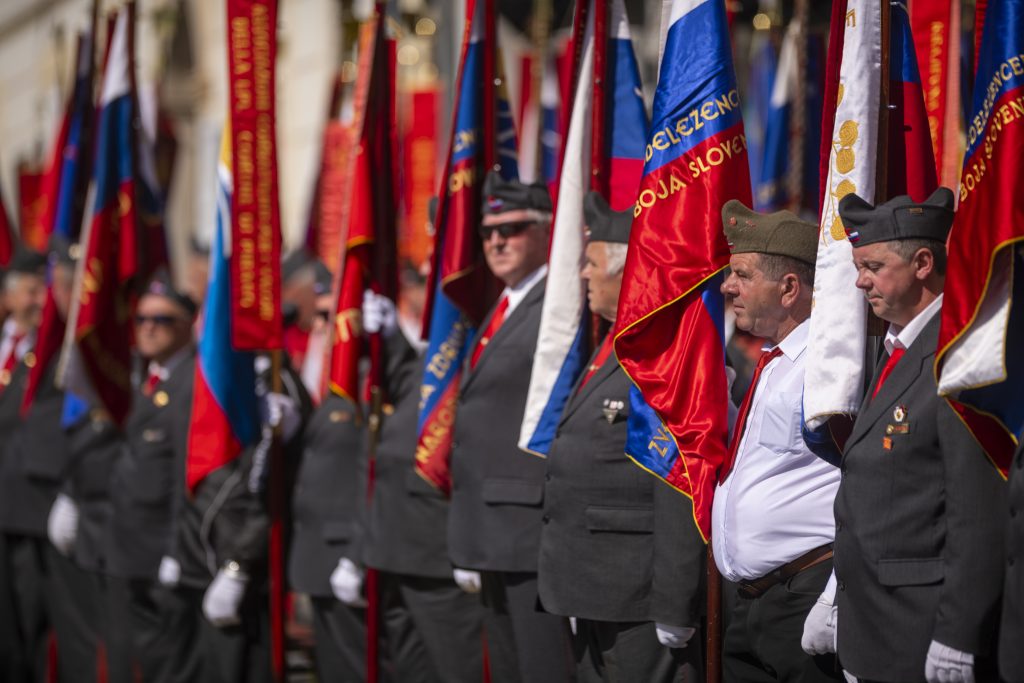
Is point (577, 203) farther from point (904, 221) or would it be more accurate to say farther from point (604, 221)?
point (904, 221)

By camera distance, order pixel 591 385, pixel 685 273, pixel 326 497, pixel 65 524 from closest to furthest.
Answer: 1. pixel 685 273
2. pixel 591 385
3. pixel 326 497
4. pixel 65 524

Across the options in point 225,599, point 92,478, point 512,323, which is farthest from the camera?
point 92,478

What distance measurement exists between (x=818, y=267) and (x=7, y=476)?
564cm

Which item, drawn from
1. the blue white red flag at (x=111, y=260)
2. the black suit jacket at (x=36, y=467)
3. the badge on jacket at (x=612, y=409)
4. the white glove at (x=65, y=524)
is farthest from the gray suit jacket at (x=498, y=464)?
the black suit jacket at (x=36, y=467)

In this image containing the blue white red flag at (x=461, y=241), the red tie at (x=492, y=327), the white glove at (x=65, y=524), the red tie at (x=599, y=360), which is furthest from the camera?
the white glove at (x=65, y=524)

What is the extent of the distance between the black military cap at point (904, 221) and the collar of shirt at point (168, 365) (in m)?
4.10

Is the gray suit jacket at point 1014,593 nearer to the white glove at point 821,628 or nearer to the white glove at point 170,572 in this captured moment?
the white glove at point 821,628

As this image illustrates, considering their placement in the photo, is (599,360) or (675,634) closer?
(675,634)

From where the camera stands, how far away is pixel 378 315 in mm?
6176

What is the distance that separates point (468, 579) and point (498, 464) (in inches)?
18.7

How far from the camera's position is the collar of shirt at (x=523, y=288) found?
5238 mm

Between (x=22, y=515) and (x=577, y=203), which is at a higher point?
(x=577, y=203)

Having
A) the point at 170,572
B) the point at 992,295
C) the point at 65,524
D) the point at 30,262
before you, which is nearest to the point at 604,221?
the point at 992,295

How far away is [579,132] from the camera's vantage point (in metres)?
5.05
